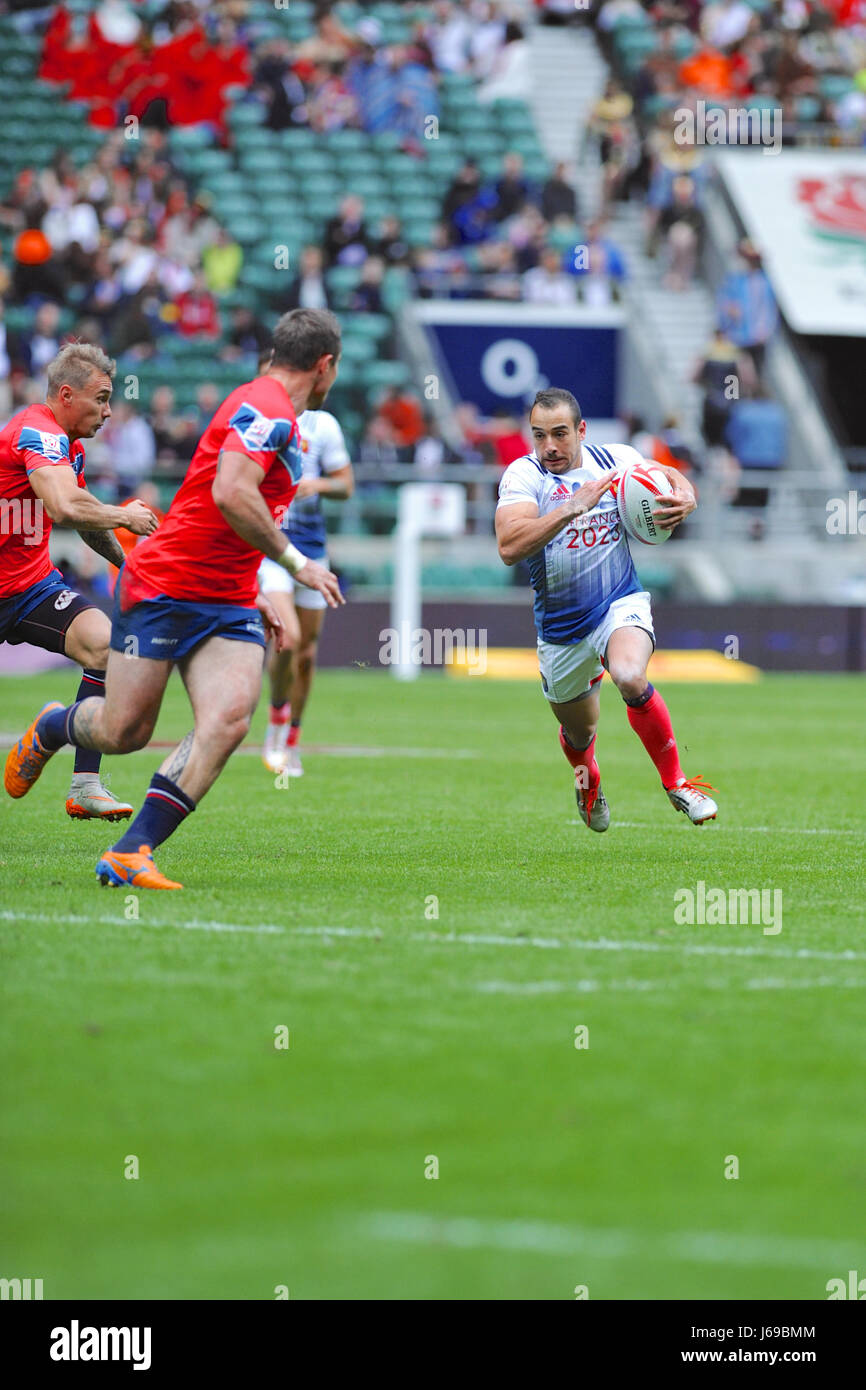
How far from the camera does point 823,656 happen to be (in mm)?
25734

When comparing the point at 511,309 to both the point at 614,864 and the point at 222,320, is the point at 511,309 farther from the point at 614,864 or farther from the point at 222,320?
the point at 614,864

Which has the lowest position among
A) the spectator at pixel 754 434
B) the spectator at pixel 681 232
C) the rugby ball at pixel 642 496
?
the rugby ball at pixel 642 496

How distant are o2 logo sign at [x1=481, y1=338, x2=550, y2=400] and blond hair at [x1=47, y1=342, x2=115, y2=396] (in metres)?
19.3

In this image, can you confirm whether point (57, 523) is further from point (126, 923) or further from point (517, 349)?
point (517, 349)

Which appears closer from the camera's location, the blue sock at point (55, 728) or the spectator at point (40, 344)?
the blue sock at point (55, 728)

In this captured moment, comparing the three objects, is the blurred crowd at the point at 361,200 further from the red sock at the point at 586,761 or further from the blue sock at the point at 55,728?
the blue sock at the point at 55,728

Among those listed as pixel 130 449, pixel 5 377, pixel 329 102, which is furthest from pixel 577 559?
pixel 329 102

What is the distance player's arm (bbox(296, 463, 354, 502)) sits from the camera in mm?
12086

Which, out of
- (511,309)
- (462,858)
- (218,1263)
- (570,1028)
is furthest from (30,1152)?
(511,309)

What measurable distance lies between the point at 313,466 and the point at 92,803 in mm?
4073

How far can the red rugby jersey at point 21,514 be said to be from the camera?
8.87 m

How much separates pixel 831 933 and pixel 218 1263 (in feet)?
11.8

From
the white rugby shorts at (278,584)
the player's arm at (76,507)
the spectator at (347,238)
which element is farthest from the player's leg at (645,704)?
the spectator at (347,238)

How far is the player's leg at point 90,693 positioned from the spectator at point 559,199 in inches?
821
